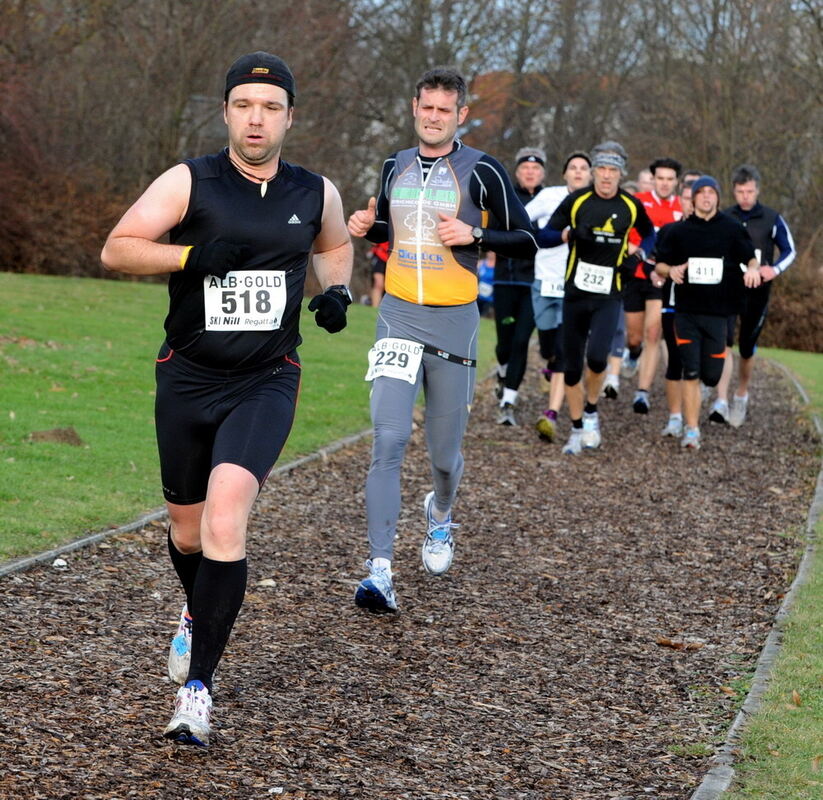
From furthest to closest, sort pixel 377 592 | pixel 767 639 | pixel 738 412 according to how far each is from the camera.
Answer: pixel 738 412
pixel 377 592
pixel 767 639

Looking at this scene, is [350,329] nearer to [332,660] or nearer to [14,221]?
[14,221]

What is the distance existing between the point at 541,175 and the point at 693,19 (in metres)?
28.3

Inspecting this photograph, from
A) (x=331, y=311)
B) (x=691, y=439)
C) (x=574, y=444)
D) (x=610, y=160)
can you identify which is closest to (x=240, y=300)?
(x=331, y=311)

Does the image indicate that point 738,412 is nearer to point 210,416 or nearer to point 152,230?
A: point 210,416

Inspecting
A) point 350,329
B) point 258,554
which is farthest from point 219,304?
point 350,329

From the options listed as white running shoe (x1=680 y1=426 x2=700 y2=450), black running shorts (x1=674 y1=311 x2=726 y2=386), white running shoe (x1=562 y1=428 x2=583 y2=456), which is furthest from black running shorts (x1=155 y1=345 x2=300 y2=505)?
white running shoe (x1=680 y1=426 x2=700 y2=450)

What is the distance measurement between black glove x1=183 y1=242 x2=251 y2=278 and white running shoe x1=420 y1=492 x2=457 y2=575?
116 inches

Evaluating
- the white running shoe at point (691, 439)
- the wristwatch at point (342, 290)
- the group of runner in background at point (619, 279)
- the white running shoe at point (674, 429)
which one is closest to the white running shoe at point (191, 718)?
the wristwatch at point (342, 290)

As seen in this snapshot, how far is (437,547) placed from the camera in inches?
282

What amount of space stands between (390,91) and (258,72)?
3596 centimetres

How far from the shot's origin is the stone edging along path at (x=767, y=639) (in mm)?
4410

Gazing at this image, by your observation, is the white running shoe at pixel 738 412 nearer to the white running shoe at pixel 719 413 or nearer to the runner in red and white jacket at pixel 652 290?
the white running shoe at pixel 719 413

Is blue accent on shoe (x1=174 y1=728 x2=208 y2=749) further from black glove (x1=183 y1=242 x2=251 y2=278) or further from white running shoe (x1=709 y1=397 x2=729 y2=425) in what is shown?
white running shoe (x1=709 y1=397 x2=729 y2=425)

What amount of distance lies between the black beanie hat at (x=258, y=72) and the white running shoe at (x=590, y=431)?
7.63m
